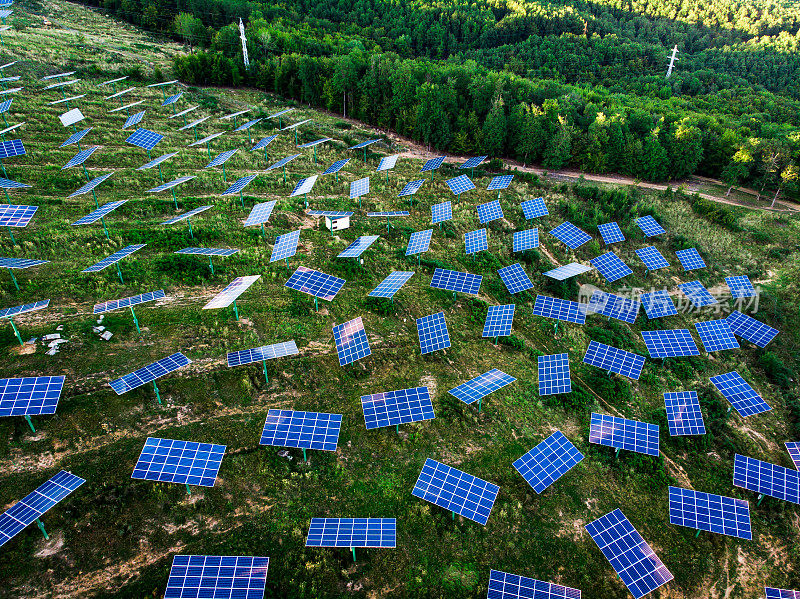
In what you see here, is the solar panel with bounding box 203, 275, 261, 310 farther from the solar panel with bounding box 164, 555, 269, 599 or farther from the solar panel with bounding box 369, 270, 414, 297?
the solar panel with bounding box 164, 555, 269, 599

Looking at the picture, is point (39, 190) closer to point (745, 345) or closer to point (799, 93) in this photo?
point (745, 345)

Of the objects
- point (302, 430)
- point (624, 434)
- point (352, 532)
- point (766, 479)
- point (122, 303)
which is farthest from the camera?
point (122, 303)

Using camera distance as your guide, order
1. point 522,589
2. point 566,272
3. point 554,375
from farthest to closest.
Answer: point 566,272 → point 554,375 → point 522,589

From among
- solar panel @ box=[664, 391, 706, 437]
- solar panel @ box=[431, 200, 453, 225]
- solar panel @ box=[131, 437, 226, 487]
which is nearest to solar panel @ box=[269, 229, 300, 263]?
solar panel @ box=[431, 200, 453, 225]

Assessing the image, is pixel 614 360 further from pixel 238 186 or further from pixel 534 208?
pixel 238 186

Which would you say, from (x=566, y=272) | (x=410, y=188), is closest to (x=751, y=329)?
(x=566, y=272)

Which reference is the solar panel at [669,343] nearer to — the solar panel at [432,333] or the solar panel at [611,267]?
the solar panel at [611,267]

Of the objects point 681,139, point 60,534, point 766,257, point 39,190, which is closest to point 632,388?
point 766,257
